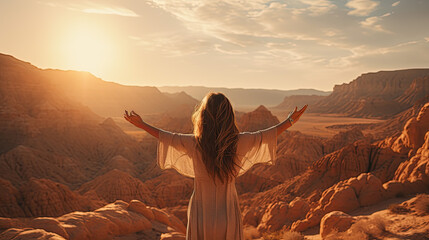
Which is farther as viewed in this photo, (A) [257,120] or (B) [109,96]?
(B) [109,96]

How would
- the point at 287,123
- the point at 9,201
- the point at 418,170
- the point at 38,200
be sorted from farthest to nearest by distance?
the point at 38,200
the point at 9,201
the point at 418,170
the point at 287,123

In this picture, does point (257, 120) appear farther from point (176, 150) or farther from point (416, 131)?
point (176, 150)

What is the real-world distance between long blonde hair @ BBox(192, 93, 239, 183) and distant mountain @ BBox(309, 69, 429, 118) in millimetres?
86701

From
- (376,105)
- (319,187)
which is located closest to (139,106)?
(376,105)

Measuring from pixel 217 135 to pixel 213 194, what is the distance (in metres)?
0.51

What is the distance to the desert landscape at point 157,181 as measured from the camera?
645cm

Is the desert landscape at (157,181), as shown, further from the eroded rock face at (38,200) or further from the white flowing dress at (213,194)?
the white flowing dress at (213,194)

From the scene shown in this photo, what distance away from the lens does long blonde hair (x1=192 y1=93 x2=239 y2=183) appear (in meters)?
2.02

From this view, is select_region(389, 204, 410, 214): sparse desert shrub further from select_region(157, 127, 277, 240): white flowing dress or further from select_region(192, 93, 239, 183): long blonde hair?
select_region(192, 93, 239, 183): long blonde hair

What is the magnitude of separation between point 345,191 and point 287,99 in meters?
161

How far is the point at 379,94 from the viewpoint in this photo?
96688 mm

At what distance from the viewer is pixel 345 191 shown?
28.4 ft

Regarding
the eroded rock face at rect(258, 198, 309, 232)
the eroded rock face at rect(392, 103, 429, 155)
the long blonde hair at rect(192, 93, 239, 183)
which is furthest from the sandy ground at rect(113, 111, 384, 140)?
the long blonde hair at rect(192, 93, 239, 183)

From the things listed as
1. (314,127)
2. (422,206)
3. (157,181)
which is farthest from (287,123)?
(314,127)
